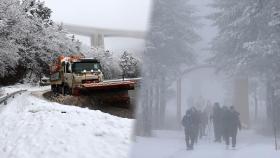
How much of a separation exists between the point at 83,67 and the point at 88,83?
0.82 meters

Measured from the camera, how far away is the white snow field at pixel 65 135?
10125 mm

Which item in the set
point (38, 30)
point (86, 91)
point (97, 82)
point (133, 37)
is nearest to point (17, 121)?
point (86, 91)

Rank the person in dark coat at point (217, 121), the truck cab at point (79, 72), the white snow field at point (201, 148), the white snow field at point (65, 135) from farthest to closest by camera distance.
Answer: the truck cab at point (79, 72) < the white snow field at point (65, 135) < the person in dark coat at point (217, 121) < the white snow field at point (201, 148)

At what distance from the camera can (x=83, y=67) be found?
24953 millimetres

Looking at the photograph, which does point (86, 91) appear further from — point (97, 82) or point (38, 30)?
point (38, 30)

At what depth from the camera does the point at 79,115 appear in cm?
1455

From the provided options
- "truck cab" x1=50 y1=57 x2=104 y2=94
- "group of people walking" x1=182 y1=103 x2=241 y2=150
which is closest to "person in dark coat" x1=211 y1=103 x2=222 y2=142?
"group of people walking" x1=182 y1=103 x2=241 y2=150

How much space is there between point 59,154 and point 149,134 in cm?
892

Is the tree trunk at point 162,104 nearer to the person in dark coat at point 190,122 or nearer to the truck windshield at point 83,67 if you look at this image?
the person in dark coat at point 190,122

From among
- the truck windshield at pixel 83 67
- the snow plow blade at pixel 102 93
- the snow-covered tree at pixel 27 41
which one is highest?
the snow-covered tree at pixel 27 41

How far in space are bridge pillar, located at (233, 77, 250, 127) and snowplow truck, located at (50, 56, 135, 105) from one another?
19.9 m

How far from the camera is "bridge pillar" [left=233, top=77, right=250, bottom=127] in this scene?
1.28 meters

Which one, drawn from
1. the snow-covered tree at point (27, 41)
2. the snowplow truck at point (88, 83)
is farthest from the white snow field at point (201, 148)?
the snow-covered tree at point (27, 41)

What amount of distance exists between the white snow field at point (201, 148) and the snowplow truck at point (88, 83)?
19809 millimetres
